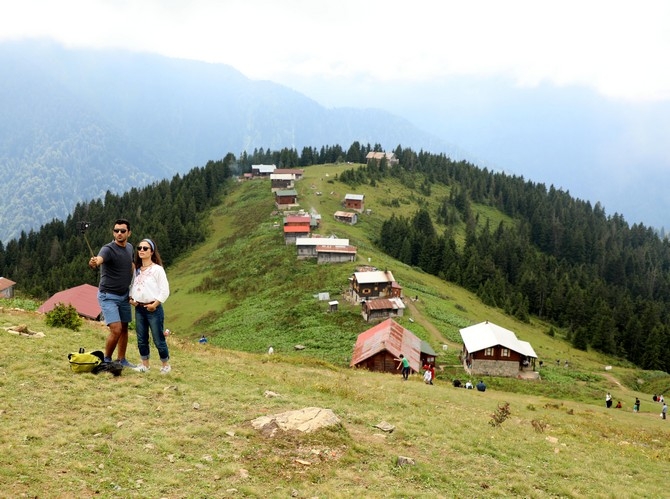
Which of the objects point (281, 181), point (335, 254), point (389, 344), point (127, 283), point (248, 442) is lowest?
point (389, 344)

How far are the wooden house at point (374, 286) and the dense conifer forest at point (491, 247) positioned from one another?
110 ft

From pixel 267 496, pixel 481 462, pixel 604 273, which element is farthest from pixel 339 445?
pixel 604 273

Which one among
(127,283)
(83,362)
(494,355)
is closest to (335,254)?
(494,355)

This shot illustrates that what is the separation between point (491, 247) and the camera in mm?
122125

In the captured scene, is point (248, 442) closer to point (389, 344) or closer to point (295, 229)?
point (389, 344)

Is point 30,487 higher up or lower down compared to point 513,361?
higher up

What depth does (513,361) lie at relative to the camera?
54281 mm

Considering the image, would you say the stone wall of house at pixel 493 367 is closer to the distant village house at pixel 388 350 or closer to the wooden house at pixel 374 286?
the distant village house at pixel 388 350

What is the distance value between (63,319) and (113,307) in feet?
34.1

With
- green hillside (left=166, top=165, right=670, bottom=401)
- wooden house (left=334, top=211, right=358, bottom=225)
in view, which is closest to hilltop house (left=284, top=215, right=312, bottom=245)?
green hillside (left=166, top=165, right=670, bottom=401)

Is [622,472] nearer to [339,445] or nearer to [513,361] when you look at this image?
[339,445]

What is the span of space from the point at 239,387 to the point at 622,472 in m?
13.2

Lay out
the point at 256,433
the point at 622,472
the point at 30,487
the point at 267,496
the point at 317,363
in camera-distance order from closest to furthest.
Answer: the point at 30,487, the point at 267,496, the point at 256,433, the point at 622,472, the point at 317,363

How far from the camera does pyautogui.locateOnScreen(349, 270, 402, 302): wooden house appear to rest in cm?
6669
